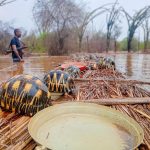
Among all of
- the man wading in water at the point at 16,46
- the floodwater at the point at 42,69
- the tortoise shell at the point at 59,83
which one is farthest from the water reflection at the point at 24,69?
the tortoise shell at the point at 59,83

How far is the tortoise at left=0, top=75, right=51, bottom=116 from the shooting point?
3.04 m

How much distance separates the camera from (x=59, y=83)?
4.05 metres

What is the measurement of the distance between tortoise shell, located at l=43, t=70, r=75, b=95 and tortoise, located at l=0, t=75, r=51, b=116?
2.62 feet

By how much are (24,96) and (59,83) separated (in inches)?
41.0

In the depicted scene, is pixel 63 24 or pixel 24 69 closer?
pixel 24 69

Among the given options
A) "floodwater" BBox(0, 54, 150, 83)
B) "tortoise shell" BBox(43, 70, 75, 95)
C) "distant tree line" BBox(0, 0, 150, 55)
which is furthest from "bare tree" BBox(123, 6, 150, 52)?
"tortoise shell" BBox(43, 70, 75, 95)

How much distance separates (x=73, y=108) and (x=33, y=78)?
71cm

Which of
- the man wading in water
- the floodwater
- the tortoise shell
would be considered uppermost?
the man wading in water

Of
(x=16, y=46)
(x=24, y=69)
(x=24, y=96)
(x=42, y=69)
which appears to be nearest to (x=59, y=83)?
(x=24, y=96)

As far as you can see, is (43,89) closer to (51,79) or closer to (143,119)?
(51,79)

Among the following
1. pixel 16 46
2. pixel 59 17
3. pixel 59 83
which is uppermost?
pixel 59 17

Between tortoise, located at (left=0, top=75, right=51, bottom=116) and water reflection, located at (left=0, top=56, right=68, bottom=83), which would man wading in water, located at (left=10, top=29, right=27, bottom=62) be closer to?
water reflection, located at (left=0, top=56, right=68, bottom=83)

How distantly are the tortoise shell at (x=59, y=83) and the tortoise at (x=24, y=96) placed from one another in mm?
797

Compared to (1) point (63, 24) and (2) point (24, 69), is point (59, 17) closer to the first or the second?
(1) point (63, 24)
